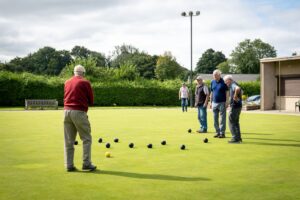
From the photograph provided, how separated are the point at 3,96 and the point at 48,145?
31600 millimetres

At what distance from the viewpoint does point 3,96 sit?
4138 centimetres

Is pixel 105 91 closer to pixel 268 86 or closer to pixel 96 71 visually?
pixel 96 71

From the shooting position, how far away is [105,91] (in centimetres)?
4544

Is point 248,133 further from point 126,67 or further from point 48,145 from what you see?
point 126,67

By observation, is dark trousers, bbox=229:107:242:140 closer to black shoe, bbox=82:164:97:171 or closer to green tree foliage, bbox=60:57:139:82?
black shoe, bbox=82:164:97:171

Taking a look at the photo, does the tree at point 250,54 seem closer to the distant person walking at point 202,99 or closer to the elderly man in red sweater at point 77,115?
the distant person walking at point 202,99

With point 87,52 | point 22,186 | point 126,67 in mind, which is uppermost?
point 87,52

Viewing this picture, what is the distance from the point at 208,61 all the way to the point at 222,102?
107251 mm

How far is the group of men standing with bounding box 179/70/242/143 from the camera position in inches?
488

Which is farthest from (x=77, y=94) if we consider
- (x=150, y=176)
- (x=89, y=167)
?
(x=150, y=176)

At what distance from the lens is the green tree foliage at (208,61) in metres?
119

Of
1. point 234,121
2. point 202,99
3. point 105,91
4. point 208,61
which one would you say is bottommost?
point 234,121

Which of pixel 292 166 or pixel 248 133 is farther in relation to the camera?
pixel 248 133

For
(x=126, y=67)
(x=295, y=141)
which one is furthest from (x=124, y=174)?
(x=126, y=67)
